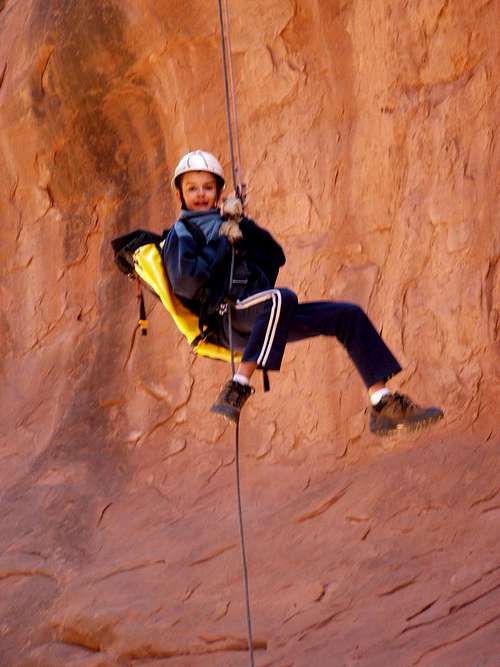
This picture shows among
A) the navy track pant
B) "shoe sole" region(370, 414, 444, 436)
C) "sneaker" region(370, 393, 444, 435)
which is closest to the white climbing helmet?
the navy track pant

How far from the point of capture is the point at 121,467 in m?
10.3

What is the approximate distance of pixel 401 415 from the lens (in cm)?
579

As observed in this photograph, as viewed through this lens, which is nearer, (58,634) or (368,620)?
(368,620)

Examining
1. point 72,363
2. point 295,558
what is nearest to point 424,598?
point 295,558

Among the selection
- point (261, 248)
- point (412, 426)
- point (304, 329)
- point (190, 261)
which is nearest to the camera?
point (412, 426)

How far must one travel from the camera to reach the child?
5832 millimetres

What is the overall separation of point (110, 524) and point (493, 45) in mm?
4810

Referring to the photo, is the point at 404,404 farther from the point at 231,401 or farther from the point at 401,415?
the point at 231,401

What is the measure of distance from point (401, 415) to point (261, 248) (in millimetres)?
1146

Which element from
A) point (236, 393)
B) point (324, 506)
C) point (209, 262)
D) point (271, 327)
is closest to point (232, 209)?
point (209, 262)

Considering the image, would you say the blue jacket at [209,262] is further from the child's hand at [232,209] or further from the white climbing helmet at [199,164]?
the white climbing helmet at [199,164]

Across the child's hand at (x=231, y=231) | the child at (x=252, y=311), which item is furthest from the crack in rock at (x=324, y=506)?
the child's hand at (x=231, y=231)

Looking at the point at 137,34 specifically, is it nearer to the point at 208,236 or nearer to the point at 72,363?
the point at 72,363

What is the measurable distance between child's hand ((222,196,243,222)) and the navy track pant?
40 cm
